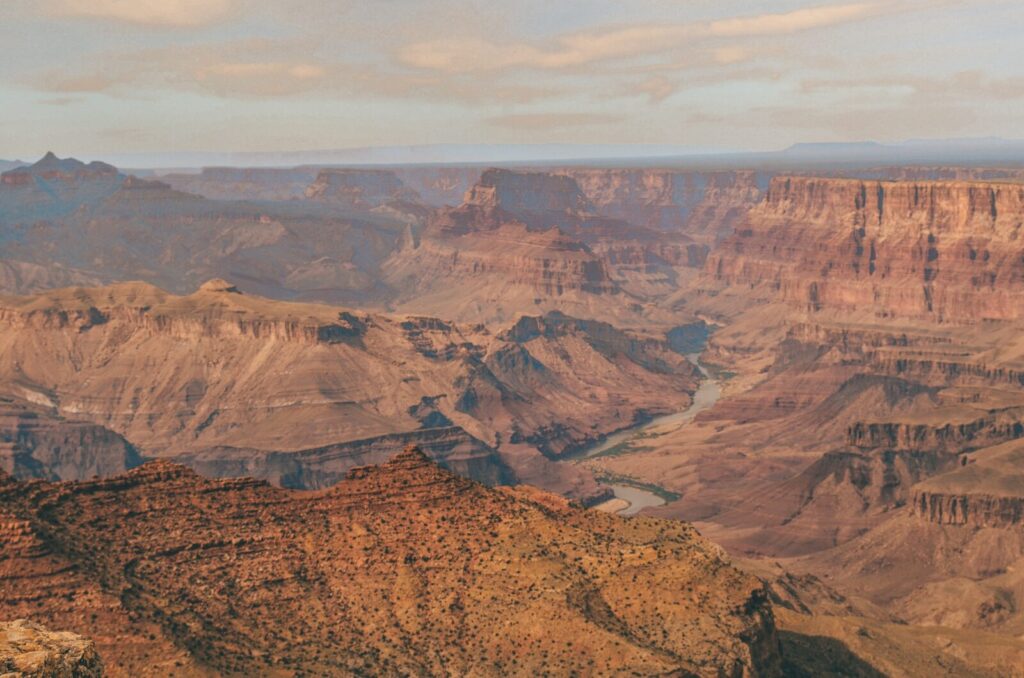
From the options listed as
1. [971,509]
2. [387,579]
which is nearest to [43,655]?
[387,579]

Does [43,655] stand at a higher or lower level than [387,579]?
higher

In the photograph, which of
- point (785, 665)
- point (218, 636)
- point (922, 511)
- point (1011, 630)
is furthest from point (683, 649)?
point (922, 511)

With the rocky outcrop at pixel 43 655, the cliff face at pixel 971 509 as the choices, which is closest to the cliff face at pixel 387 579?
the rocky outcrop at pixel 43 655

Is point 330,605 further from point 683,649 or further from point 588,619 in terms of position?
point 683,649

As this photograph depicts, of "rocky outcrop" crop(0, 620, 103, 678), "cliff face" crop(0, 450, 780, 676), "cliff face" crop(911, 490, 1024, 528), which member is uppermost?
"rocky outcrop" crop(0, 620, 103, 678)

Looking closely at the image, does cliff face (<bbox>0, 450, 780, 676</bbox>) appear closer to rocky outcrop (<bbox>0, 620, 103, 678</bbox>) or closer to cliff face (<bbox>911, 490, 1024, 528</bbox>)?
rocky outcrop (<bbox>0, 620, 103, 678</bbox>)

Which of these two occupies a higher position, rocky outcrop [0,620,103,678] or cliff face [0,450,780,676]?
rocky outcrop [0,620,103,678]

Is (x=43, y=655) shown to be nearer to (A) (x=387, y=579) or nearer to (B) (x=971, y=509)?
(A) (x=387, y=579)

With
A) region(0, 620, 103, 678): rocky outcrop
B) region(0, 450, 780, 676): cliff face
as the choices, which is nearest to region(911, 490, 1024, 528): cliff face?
region(0, 450, 780, 676): cliff face
